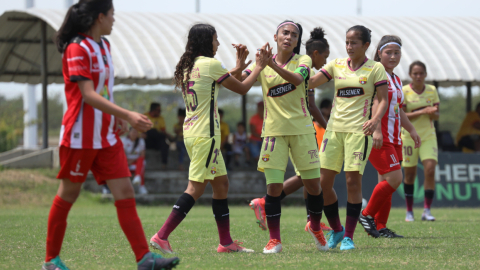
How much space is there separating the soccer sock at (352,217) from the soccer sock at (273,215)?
33.5 inches

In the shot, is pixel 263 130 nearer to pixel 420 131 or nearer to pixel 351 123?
pixel 351 123

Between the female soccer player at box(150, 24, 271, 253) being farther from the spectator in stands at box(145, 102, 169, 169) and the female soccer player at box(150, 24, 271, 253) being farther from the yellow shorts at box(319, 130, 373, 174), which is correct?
the spectator in stands at box(145, 102, 169, 169)

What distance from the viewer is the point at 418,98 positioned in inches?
369

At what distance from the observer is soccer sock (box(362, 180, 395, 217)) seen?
6.57 metres

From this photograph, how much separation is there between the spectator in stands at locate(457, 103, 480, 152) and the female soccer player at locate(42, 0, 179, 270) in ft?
47.8

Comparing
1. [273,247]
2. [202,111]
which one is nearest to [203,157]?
[202,111]

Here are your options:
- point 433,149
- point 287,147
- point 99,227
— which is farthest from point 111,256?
point 433,149

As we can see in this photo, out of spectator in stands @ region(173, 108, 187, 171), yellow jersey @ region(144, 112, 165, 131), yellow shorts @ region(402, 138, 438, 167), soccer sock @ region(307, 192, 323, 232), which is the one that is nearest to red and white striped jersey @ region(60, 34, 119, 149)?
soccer sock @ region(307, 192, 323, 232)

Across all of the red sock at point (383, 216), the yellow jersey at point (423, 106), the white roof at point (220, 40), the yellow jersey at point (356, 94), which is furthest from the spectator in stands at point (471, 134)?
the yellow jersey at point (356, 94)

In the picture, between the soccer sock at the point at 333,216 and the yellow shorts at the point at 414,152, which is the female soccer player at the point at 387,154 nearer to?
the soccer sock at the point at 333,216

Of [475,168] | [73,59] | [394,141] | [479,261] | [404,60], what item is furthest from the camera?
[404,60]

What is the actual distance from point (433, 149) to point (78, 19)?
6.85 meters

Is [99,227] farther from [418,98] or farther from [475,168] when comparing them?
[475,168]

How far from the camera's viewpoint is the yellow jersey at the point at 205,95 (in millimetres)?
5352
